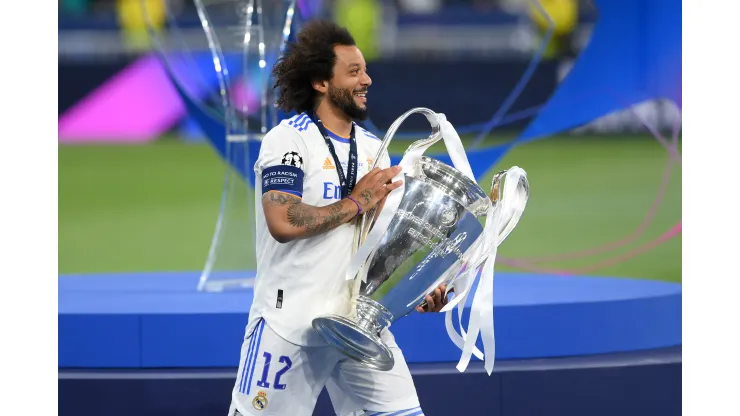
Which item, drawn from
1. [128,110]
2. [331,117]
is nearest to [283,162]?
[331,117]

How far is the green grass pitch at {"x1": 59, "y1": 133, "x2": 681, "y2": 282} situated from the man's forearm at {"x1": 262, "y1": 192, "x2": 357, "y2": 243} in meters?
6.04

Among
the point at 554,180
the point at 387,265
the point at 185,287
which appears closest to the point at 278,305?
the point at 387,265

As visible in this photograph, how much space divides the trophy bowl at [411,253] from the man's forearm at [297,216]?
15 centimetres

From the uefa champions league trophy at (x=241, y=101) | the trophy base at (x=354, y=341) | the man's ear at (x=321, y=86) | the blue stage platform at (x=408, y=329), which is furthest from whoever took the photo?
the uefa champions league trophy at (x=241, y=101)

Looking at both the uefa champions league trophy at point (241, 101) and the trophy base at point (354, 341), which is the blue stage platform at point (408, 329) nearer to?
the uefa champions league trophy at point (241, 101)

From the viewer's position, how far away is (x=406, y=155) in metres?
3.45

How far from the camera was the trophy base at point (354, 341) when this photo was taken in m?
3.28

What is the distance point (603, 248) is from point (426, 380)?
231 inches

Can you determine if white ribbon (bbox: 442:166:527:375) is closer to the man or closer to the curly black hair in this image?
the man

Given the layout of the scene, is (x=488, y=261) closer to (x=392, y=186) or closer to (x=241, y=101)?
(x=392, y=186)

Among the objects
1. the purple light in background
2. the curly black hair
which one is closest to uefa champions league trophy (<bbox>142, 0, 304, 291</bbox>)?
the curly black hair

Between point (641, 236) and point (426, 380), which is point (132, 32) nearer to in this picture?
point (641, 236)

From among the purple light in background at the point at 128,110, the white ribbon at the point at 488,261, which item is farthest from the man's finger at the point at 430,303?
the purple light in background at the point at 128,110

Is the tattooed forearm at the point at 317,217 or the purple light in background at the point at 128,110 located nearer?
the tattooed forearm at the point at 317,217
